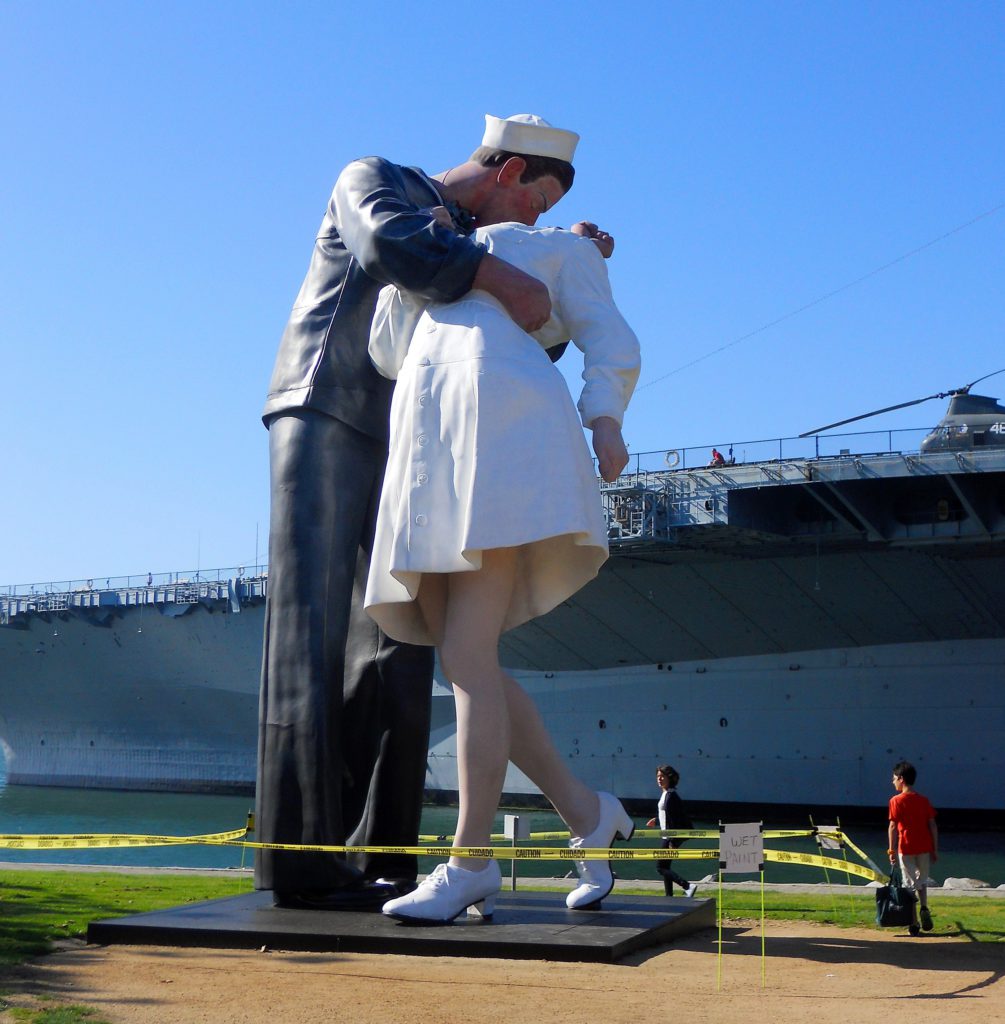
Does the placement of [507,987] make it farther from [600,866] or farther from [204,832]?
[204,832]

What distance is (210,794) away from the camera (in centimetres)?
3666

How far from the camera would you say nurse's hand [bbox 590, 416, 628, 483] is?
13.8 ft

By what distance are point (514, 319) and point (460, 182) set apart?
101 centimetres

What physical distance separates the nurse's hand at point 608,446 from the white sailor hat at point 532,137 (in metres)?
1.23

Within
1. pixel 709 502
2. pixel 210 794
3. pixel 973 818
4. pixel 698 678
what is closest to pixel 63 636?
pixel 210 794

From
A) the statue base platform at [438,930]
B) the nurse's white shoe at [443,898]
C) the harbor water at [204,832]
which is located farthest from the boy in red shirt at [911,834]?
the nurse's white shoe at [443,898]

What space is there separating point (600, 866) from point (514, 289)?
2.18 meters

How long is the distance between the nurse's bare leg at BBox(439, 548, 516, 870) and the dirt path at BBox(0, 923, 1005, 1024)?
0.48 metres

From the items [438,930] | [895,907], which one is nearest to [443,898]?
[438,930]

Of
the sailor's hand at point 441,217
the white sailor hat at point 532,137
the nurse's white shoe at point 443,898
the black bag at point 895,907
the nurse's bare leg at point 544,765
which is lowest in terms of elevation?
the black bag at point 895,907

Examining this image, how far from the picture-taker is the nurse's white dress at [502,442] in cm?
407

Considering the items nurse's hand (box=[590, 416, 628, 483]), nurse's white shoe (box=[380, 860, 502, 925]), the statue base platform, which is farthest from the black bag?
nurse's hand (box=[590, 416, 628, 483])

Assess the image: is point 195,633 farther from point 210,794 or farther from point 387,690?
point 387,690

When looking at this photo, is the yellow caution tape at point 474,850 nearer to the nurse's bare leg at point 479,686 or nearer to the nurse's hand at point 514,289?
the nurse's bare leg at point 479,686
